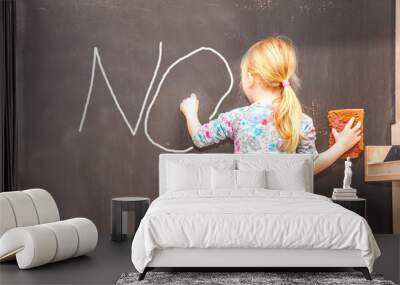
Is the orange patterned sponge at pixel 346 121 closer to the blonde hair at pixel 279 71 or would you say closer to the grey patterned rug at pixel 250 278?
the blonde hair at pixel 279 71

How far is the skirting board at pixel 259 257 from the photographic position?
13.0 ft

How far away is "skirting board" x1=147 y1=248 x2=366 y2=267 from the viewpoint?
396 cm

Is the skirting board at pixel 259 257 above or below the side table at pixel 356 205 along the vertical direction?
below

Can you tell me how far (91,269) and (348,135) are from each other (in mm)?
3157

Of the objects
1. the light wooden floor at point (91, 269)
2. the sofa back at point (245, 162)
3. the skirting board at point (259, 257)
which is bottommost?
the light wooden floor at point (91, 269)

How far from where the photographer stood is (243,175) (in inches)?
216

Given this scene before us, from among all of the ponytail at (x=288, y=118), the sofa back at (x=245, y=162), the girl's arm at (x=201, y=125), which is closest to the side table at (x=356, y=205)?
the sofa back at (x=245, y=162)

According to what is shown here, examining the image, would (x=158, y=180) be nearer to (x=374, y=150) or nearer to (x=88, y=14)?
(x=88, y=14)

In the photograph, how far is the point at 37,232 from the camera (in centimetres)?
427

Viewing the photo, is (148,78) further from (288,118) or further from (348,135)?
(348,135)

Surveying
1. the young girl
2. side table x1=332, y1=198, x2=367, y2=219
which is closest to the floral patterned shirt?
the young girl

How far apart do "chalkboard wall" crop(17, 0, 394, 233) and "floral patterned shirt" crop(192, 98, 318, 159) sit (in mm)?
105

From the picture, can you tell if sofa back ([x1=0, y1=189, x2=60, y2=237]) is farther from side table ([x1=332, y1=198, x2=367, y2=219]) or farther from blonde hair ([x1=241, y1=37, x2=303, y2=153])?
side table ([x1=332, y1=198, x2=367, y2=219])

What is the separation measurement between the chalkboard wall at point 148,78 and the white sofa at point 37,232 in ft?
4.24
